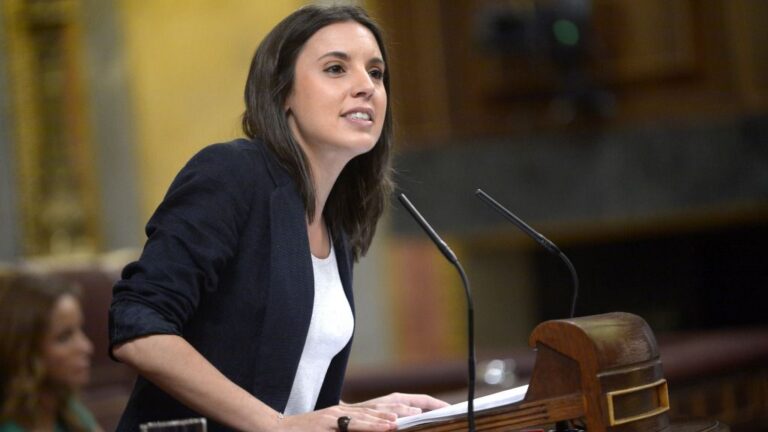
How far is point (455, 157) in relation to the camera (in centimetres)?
607

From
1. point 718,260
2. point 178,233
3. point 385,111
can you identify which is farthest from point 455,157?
point 178,233

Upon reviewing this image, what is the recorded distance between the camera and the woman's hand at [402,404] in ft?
5.36

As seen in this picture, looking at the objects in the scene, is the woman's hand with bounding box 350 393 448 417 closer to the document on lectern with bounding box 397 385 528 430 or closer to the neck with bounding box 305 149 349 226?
the document on lectern with bounding box 397 385 528 430

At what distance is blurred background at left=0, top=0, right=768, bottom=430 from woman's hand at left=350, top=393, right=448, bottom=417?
2532 mm

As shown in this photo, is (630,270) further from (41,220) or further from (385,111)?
(385,111)

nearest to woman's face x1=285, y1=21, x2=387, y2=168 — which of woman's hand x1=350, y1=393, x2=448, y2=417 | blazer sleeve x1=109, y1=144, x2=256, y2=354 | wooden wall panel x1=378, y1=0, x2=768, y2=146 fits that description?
blazer sleeve x1=109, y1=144, x2=256, y2=354

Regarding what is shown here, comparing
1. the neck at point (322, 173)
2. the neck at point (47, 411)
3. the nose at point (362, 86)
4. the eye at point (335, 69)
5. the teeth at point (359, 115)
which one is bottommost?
the neck at point (47, 411)

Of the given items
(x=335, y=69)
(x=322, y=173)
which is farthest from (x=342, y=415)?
(x=335, y=69)

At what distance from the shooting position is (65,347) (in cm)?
300

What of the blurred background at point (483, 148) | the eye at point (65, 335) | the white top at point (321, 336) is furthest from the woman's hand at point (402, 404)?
the blurred background at point (483, 148)

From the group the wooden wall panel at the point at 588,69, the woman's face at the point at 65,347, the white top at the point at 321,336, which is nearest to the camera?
the white top at the point at 321,336

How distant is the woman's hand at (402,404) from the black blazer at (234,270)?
0.47 ft

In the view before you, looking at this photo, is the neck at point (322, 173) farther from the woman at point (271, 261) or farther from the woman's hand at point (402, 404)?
the woman's hand at point (402, 404)

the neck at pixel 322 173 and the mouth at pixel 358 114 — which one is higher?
the mouth at pixel 358 114
